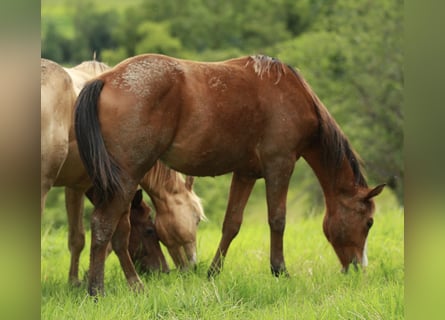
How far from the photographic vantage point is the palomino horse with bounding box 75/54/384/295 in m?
3.53

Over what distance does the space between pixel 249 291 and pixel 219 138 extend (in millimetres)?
829

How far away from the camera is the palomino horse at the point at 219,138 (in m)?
3.53

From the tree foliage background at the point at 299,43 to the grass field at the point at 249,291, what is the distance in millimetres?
4237

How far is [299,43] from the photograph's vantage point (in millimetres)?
9984

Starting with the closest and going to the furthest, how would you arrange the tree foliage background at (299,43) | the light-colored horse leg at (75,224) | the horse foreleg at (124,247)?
the horse foreleg at (124,247)
the light-colored horse leg at (75,224)
the tree foliage background at (299,43)

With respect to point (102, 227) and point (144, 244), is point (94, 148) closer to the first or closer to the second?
point (102, 227)

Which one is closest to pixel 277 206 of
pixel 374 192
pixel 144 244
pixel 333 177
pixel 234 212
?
pixel 234 212

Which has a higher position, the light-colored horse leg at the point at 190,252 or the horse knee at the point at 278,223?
the horse knee at the point at 278,223

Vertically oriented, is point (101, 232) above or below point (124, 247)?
above

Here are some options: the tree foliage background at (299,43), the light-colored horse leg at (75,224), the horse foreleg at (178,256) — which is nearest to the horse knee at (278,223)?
the horse foreleg at (178,256)

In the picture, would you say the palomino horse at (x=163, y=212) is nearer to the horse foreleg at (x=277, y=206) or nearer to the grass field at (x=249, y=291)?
the grass field at (x=249, y=291)

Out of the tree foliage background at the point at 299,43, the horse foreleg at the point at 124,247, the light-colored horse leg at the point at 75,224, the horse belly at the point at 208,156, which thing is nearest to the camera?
the horse belly at the point at 208,156

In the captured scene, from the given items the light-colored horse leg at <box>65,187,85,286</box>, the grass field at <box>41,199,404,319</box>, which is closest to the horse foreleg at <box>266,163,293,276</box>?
the grass field at <box>41,199,404,319</box>

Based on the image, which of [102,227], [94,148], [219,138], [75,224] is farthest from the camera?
[75,224]
